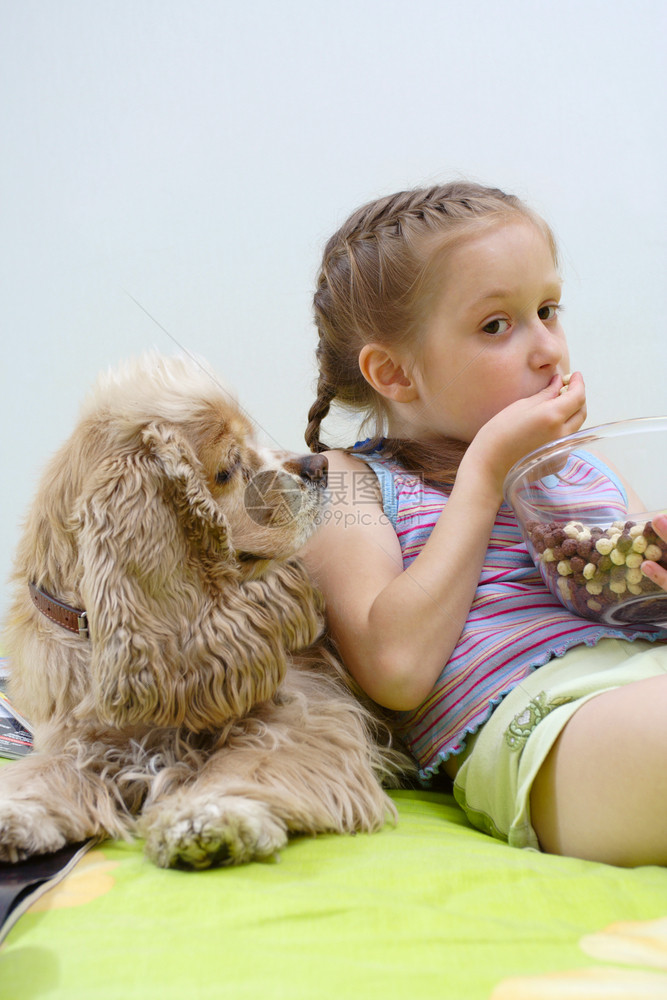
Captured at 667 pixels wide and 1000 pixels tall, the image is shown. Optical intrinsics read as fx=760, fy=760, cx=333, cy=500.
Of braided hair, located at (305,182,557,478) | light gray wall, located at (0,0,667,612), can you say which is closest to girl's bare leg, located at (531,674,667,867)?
braided hair, located at (305,182,557,478)

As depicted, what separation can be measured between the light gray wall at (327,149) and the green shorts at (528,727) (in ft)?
3.18

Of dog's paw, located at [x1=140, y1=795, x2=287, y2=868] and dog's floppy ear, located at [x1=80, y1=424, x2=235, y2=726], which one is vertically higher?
dog's floppy ear, located at [x1=80, y1=424, x2=235, y2=726]

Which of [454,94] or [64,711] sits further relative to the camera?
[454,94]

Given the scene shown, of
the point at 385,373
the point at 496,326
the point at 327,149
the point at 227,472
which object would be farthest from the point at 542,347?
the point at 327,149

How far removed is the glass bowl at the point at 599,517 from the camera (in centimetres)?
87

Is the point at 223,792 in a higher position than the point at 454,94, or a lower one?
lower

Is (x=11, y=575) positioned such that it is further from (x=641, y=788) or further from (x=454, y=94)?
(x=454, y=94)

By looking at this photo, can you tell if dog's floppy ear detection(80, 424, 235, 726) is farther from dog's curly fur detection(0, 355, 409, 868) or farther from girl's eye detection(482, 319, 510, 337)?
girl's eye detection(482, 319, 510, 337)

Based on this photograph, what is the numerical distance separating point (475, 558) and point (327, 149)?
1187 millimetres

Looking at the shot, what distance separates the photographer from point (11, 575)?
932 mm

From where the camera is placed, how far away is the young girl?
0.78 meters

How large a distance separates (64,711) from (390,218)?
0.91m

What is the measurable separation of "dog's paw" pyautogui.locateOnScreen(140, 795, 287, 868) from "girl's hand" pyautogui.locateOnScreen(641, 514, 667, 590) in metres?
0.47

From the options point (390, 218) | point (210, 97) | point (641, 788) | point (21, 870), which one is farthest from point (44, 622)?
point (210, 97)
